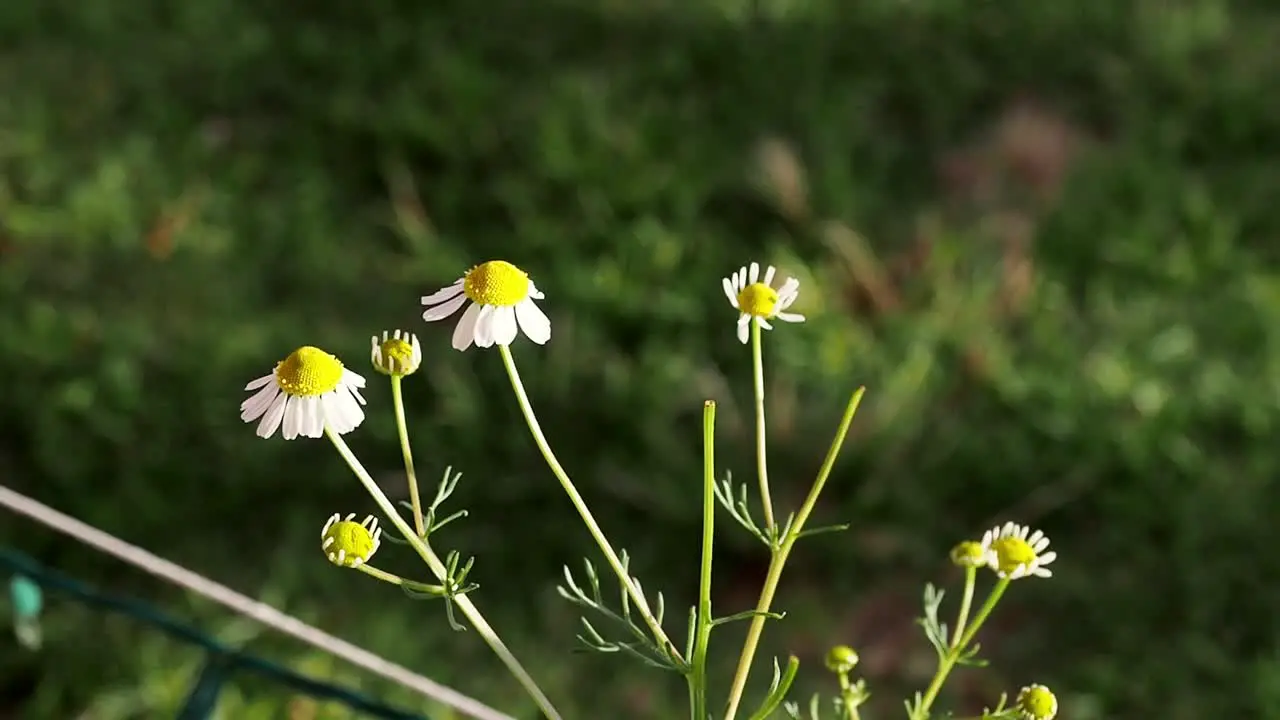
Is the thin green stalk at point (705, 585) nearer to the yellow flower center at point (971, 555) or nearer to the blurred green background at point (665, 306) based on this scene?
the yellow flower center at point (971, 555)

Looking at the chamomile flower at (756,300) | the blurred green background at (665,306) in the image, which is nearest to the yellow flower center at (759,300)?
the chamomile flower at (756,300)

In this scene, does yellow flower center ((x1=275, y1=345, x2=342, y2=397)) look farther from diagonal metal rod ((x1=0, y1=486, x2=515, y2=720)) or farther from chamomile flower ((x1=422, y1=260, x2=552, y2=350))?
diagonal metal rod ((x1=0, y1=486, x2=515, y2=720))

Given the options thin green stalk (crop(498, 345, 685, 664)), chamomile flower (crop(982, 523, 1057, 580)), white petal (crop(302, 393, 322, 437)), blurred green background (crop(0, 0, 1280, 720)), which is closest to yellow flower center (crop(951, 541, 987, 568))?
chamomile flower (crop(982, 523, 1057, 580))

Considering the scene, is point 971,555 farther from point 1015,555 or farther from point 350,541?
point 350,541

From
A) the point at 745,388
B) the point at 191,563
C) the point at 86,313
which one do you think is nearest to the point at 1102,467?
the point at 745,388

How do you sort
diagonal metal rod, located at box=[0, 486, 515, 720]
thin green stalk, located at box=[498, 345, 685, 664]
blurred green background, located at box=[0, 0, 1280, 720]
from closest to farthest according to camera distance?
1. thin green stalk, located at box=[498, 345, 685, 664]
2. diagonal metal rod, located at box=[0, 486, 515, 720]
3. blurred green background, located at box=[0, 0, 1280, 720]
